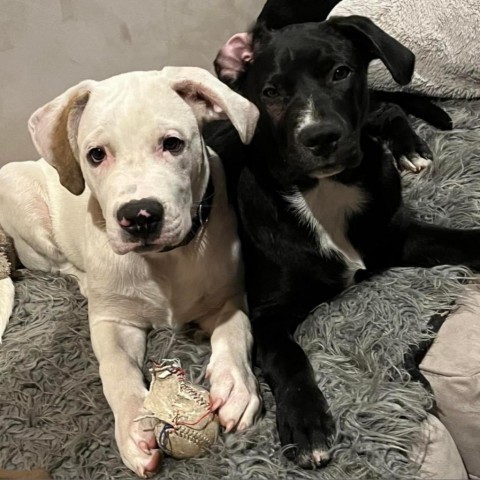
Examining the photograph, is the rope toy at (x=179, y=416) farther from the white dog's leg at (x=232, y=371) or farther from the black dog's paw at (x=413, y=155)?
the black dog's paw at (x=413, y=155)

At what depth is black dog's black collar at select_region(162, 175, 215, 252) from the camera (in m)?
1.57

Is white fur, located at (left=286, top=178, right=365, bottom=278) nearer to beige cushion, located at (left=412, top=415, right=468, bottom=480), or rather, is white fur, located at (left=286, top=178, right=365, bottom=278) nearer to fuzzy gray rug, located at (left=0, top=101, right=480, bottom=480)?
fuzzy gray rug, located at (left=0, top=101, right=480, bottom=480)

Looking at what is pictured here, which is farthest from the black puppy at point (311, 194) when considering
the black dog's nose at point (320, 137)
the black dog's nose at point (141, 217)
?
the black dog's nose at point (141, 217)

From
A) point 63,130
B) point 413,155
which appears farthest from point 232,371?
point 413,155

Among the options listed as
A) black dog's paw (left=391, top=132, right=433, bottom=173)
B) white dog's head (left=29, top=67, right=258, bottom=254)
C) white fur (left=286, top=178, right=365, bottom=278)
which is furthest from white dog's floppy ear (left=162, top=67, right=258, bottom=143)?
black dog's paw (left=391, top=132, right=433, bottom=173)

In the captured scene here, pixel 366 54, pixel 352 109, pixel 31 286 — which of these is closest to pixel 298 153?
pixel 352 109

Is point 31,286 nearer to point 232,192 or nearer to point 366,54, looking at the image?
point 232,192

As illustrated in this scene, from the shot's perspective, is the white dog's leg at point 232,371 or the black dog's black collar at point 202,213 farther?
the black dog's black collar at point 202,213

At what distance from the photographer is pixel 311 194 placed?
165 cm

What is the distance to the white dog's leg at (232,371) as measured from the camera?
1414 millimetres

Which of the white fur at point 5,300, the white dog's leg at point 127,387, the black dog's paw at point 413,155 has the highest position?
the black dog's paw at point 413,155

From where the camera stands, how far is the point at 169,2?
7.29 ft

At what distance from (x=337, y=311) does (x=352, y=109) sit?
455 millimetres

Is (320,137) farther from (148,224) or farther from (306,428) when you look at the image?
(306,428)
